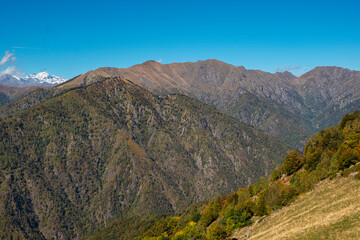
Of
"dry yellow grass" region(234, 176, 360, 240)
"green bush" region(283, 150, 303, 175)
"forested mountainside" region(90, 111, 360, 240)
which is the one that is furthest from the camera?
"green bush" region(283, 150, 303, 175)

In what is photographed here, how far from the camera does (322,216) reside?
2464 inches

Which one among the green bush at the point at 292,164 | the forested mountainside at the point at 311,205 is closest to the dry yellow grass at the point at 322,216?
the forested mountainside at the point at 311,205

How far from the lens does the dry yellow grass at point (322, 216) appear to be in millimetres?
52562

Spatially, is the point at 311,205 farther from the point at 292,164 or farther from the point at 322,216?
the point at 292,164

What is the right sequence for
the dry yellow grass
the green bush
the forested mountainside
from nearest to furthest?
the dry yellow grass, the forested mountainside, the green bush

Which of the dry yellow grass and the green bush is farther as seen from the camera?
the green bush

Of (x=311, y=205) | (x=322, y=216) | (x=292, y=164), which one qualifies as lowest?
(x=311, y=205)

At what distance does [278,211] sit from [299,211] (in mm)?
14718

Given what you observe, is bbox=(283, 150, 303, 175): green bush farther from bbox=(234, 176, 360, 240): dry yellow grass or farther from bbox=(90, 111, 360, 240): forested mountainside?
bbox=(234, 176, 360, 240): dry yellow grass

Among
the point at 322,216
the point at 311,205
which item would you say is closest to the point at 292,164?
the point at 311,205

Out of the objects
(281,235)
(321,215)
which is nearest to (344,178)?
(321,215)

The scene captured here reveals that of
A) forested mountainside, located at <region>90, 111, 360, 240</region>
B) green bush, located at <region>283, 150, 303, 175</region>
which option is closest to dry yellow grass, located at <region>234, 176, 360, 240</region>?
forested mountainside, located at <region>90, 111, 360, 240</region>

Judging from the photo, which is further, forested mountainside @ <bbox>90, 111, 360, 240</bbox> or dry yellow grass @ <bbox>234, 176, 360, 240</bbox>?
forested mountainside @ <bbox>90, 111, 360, 240</bbox>

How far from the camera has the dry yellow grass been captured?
172 feet
